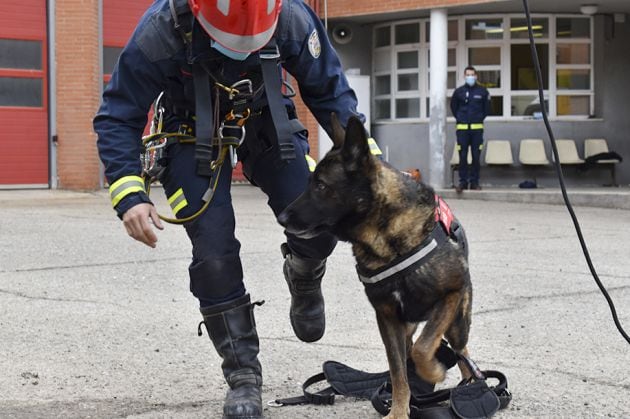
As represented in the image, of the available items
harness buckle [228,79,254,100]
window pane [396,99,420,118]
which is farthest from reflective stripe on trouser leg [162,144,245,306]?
window pane [396,99,420,118]

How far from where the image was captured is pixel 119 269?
8.16m

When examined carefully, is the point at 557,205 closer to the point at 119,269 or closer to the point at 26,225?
the point at 26,225

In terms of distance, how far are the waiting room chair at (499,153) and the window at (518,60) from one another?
2.32ft

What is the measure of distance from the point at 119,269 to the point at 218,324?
14.0 feet

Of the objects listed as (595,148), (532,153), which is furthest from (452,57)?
(595,148)

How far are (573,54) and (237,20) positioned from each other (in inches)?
683

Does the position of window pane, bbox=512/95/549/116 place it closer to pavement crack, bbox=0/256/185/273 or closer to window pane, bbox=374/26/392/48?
window pane, bbox=374/26/392/48

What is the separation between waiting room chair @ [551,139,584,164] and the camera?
1939 centimetres

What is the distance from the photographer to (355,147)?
12.3 feet

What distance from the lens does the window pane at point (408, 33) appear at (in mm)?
20539

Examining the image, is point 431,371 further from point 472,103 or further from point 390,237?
point 472,103

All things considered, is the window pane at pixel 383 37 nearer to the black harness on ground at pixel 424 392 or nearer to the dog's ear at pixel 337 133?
the black harness on ground at pixel 424 392

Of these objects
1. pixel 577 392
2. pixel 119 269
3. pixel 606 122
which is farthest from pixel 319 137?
pixel 577 392

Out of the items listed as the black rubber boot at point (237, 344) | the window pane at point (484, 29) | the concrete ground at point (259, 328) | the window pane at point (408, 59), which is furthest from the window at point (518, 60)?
the black rubber boot at point (237, 344)
